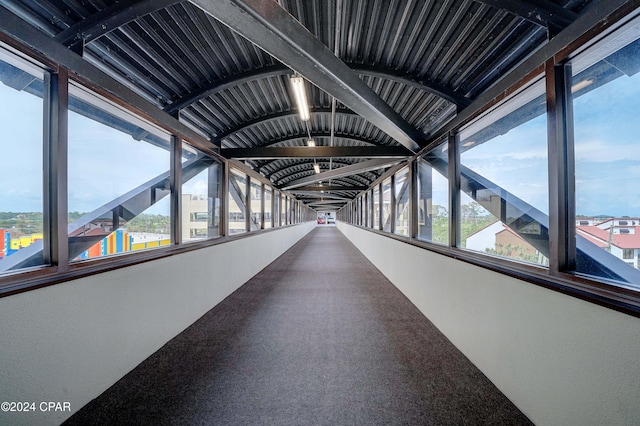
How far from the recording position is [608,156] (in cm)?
139

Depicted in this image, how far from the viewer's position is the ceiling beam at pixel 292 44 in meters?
1.51

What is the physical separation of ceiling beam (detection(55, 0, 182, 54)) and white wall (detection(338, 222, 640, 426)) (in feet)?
11.1

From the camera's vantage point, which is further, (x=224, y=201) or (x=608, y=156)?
(x=224, y=201)

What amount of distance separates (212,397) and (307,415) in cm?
72

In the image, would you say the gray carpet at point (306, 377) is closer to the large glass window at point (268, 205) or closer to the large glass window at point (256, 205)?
the large glass window at point (256, 205)

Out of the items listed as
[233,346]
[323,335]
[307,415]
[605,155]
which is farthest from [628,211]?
[233,346]

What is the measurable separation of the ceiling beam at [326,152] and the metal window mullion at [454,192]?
3.98 feet

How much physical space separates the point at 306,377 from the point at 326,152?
3.27m

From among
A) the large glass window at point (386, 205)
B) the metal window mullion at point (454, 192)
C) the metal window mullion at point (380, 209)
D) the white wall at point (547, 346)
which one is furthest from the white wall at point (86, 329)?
the metal window mullion at point (380, 209)

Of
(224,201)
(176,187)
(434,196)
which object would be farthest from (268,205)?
(434,196)

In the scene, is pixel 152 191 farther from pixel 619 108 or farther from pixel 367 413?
pixel 619 108

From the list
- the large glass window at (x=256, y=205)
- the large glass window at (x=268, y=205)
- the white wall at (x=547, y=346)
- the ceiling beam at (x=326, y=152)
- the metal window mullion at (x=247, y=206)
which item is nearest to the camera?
the white wall at (x=547, y=346)

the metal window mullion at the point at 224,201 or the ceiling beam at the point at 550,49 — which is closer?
the ceiling beam at the point at 550,49

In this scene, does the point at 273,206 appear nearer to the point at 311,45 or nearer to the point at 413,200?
the point at 413,200
